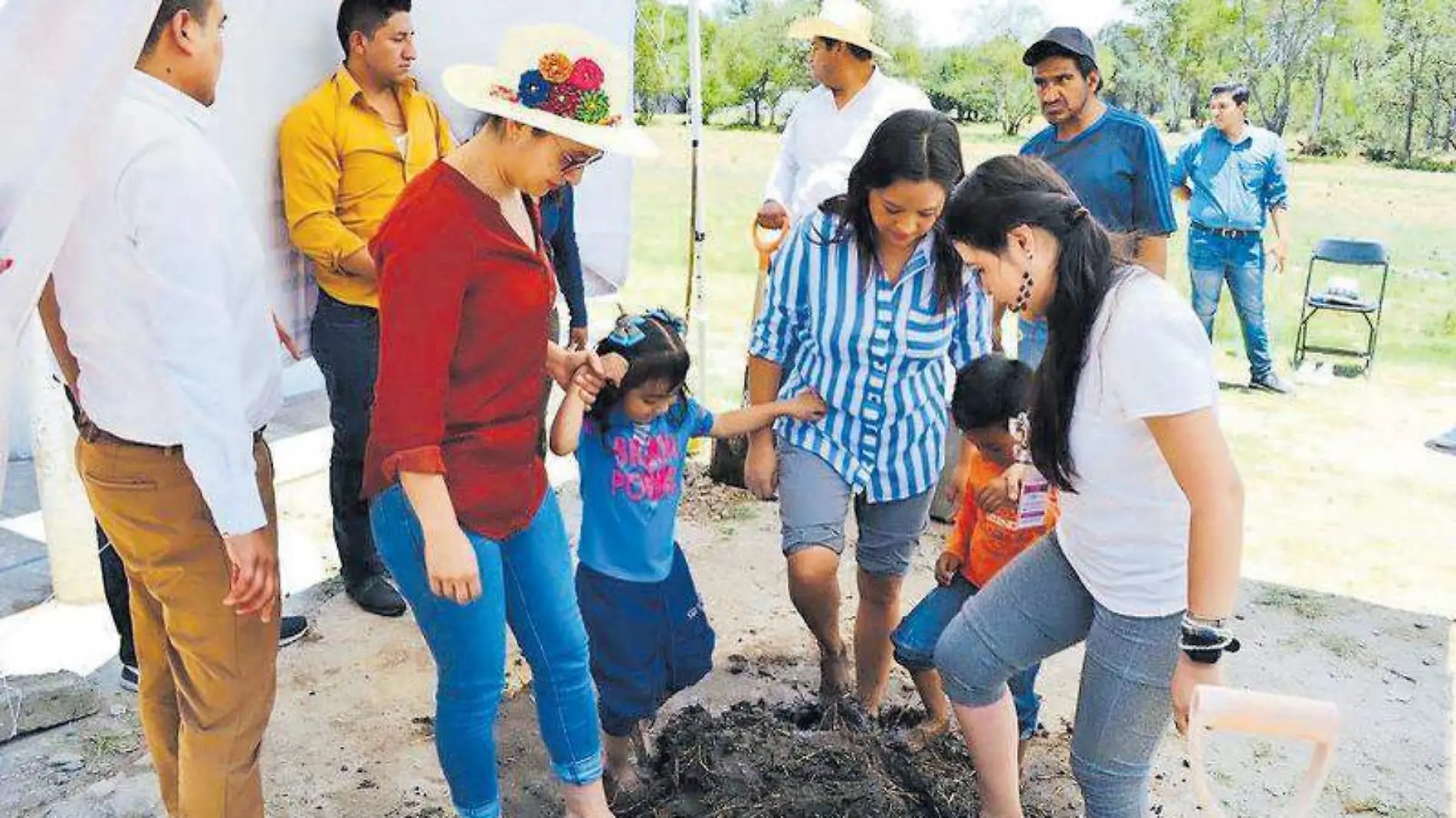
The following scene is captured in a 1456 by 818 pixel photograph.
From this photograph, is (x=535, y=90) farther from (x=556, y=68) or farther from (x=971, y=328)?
(x=971, y=328)

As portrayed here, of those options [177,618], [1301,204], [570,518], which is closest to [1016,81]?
[1301,204]

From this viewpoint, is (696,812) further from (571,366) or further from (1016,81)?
(1016,81)

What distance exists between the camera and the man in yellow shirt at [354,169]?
351cm

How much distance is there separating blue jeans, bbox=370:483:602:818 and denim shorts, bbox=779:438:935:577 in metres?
0.73

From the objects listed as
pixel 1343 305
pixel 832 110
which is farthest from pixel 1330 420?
pixel 832 110

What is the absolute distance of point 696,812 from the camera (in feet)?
9.38

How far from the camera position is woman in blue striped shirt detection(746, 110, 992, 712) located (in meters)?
3.05

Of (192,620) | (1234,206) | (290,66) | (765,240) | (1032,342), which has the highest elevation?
(290,66)

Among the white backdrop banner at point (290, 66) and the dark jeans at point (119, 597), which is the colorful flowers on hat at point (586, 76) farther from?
the dark jeans at point (119, 597)

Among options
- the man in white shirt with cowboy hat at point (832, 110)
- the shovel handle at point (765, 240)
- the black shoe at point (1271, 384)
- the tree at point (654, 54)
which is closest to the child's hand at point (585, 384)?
the shovel handle at point (765, 240)

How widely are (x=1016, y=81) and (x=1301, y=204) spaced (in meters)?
24.6

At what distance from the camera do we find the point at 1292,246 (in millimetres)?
15750

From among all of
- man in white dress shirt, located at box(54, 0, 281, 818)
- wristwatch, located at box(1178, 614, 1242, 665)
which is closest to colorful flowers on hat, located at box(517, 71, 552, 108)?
man in white dress shirt, located at box(54, 0, 281, 818)

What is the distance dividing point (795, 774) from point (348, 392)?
1.92 metres
